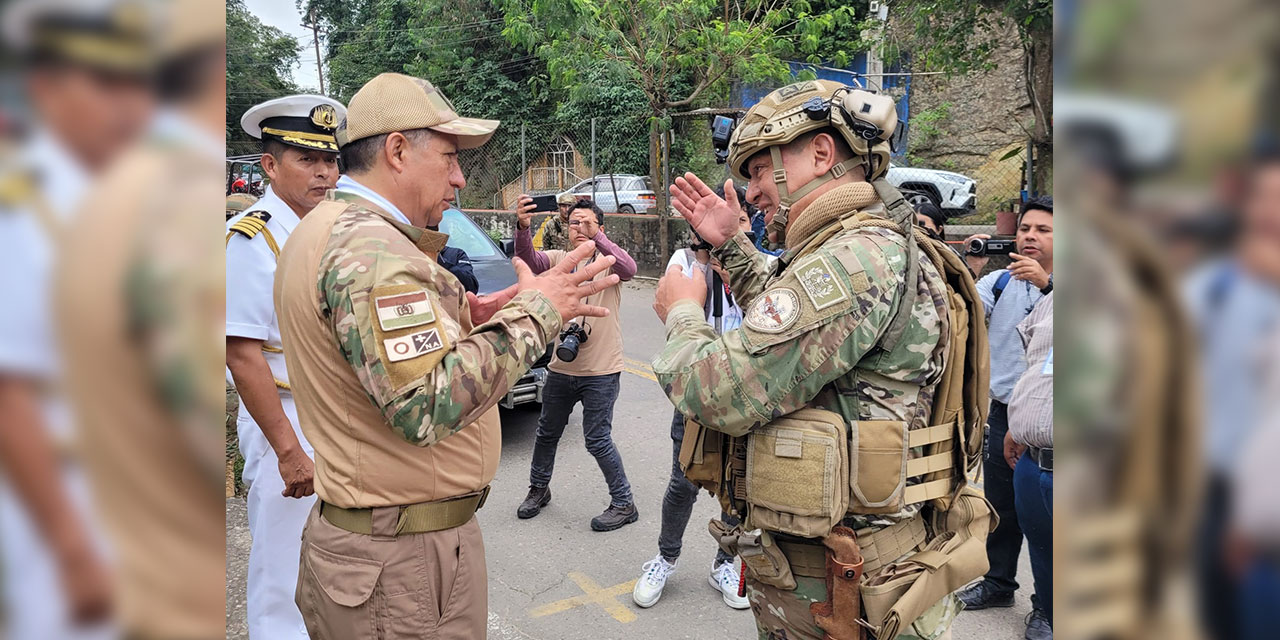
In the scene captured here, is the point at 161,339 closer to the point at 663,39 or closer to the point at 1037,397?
the point at 1037,397

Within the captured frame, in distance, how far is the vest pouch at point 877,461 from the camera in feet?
6.50

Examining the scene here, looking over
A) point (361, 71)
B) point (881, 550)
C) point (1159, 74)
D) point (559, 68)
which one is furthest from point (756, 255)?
point (361, 71)

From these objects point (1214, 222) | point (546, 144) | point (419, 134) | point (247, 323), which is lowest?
point (247, 323)

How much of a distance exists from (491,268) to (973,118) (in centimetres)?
1400

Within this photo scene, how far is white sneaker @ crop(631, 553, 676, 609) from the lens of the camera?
383 centimetres

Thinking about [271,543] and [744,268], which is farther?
[271,543]

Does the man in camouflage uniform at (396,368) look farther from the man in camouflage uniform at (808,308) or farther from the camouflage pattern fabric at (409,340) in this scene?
the man in camouflage uniform at (808,308)

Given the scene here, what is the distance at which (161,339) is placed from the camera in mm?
493

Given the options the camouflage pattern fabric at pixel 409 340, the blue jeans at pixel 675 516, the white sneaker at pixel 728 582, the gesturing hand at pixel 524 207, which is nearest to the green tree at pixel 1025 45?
the gesturing hand at pixel 524 207

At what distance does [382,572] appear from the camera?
201 centimetres

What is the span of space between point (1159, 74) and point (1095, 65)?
0.04 meters

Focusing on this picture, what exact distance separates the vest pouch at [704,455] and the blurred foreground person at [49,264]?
1.85m

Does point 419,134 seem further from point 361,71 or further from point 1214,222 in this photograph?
point 361,71

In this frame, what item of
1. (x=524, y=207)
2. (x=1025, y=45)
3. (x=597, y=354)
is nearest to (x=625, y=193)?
(x=1025, y=45)
